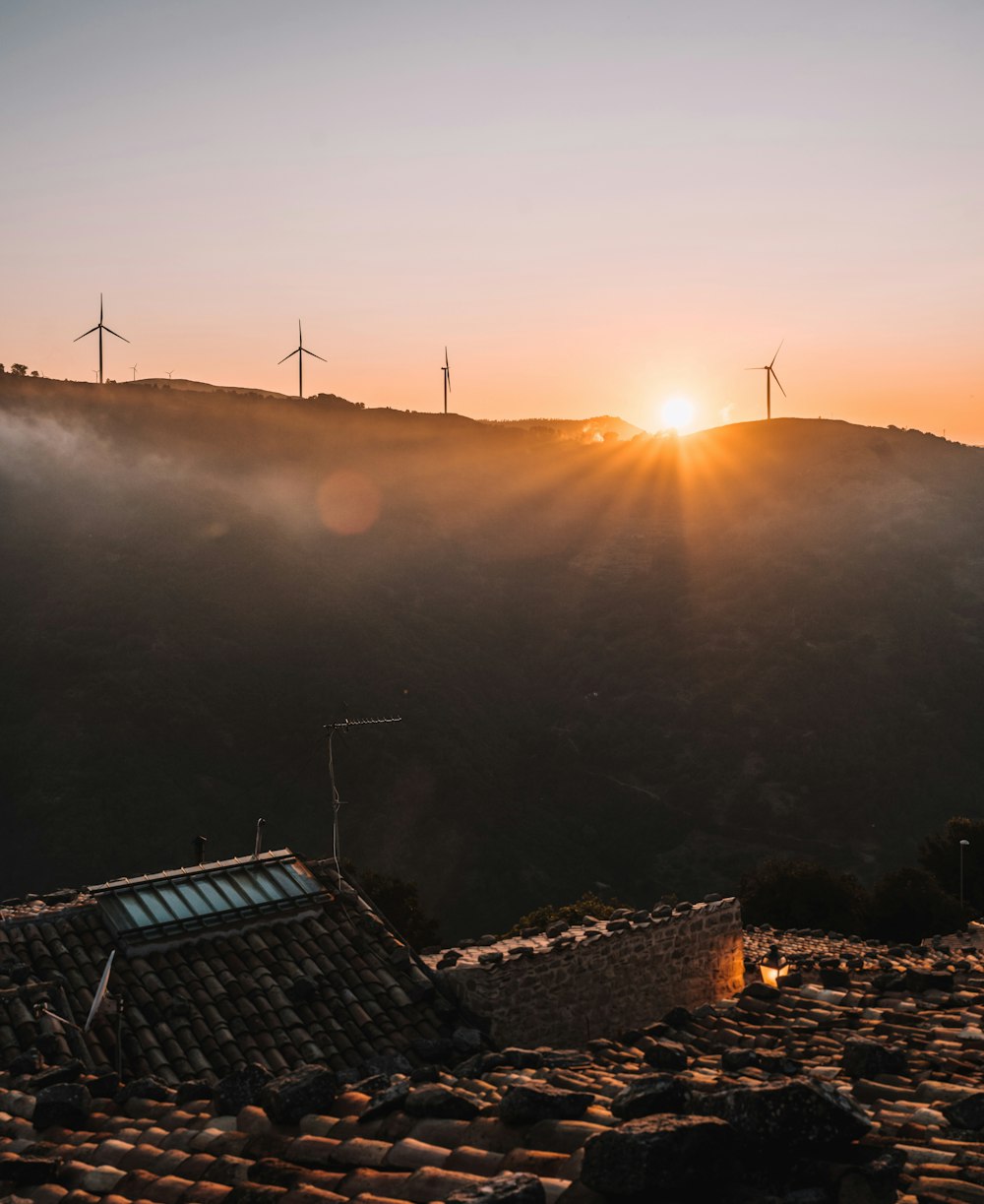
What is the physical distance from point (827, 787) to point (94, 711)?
55075 mm

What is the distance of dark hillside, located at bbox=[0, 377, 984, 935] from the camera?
76250 mm

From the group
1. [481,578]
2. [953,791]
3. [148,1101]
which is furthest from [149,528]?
[148,1101]

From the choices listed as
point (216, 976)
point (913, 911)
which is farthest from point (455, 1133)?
point (913, 911)

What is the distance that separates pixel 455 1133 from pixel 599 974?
471 inches

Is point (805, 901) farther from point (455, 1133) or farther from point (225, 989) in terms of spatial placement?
point (455, 1133)

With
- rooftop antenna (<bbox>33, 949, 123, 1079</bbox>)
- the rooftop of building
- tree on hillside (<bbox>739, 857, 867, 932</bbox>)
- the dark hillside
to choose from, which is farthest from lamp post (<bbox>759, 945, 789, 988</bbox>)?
the dark hillside

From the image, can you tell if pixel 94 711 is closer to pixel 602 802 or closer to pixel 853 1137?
pixel 602 802

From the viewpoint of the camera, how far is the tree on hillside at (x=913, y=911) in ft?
141

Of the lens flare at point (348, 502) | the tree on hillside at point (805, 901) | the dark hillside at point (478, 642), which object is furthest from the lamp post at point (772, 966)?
the lens flare at point (348, 502)

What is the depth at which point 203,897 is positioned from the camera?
61.0 ft

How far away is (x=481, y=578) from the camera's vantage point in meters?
126

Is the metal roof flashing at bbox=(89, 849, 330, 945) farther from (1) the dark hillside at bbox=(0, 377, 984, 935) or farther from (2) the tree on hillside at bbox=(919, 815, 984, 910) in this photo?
(1) the dark hillside at bbox=(0, 377, 984, 935)

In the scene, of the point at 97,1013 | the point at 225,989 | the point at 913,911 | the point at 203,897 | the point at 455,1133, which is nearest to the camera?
the point at 455,1133

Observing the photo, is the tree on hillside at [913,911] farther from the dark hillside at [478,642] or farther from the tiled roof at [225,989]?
the tiled roof at [225,989]
